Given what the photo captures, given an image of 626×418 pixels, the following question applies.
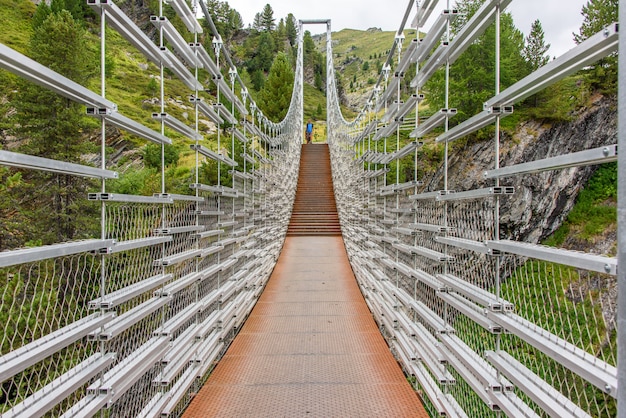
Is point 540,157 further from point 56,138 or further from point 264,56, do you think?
point 264,56

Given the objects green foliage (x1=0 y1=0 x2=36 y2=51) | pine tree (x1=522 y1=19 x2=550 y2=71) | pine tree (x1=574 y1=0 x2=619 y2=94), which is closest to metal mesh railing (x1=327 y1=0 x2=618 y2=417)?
pine tree (x1=574 y1=0 x2=619 y2=94)

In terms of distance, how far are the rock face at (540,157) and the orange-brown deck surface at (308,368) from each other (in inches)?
276

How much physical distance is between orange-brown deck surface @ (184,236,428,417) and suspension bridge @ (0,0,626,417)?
2 centimetres

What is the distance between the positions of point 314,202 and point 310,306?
26.9ft

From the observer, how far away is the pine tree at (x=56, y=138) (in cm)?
801

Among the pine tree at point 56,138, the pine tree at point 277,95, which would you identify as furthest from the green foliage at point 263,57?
the pine tree at point 56,138

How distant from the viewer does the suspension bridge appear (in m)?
1.13

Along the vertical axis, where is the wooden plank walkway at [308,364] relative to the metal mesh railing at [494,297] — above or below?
below

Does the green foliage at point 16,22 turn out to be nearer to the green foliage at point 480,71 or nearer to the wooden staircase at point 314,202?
the wooden staircase at point 314,202

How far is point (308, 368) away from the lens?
9.65 feet

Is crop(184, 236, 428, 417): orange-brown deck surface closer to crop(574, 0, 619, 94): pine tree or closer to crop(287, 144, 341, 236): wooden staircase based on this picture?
crop(574, 0, 619, 94): pine tree

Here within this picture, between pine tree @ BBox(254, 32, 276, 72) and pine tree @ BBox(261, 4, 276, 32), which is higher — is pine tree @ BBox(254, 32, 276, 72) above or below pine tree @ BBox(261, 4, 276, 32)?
below

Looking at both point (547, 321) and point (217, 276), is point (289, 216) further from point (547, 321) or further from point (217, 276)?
point (547, 321)

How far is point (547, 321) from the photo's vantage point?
51.7 inches
